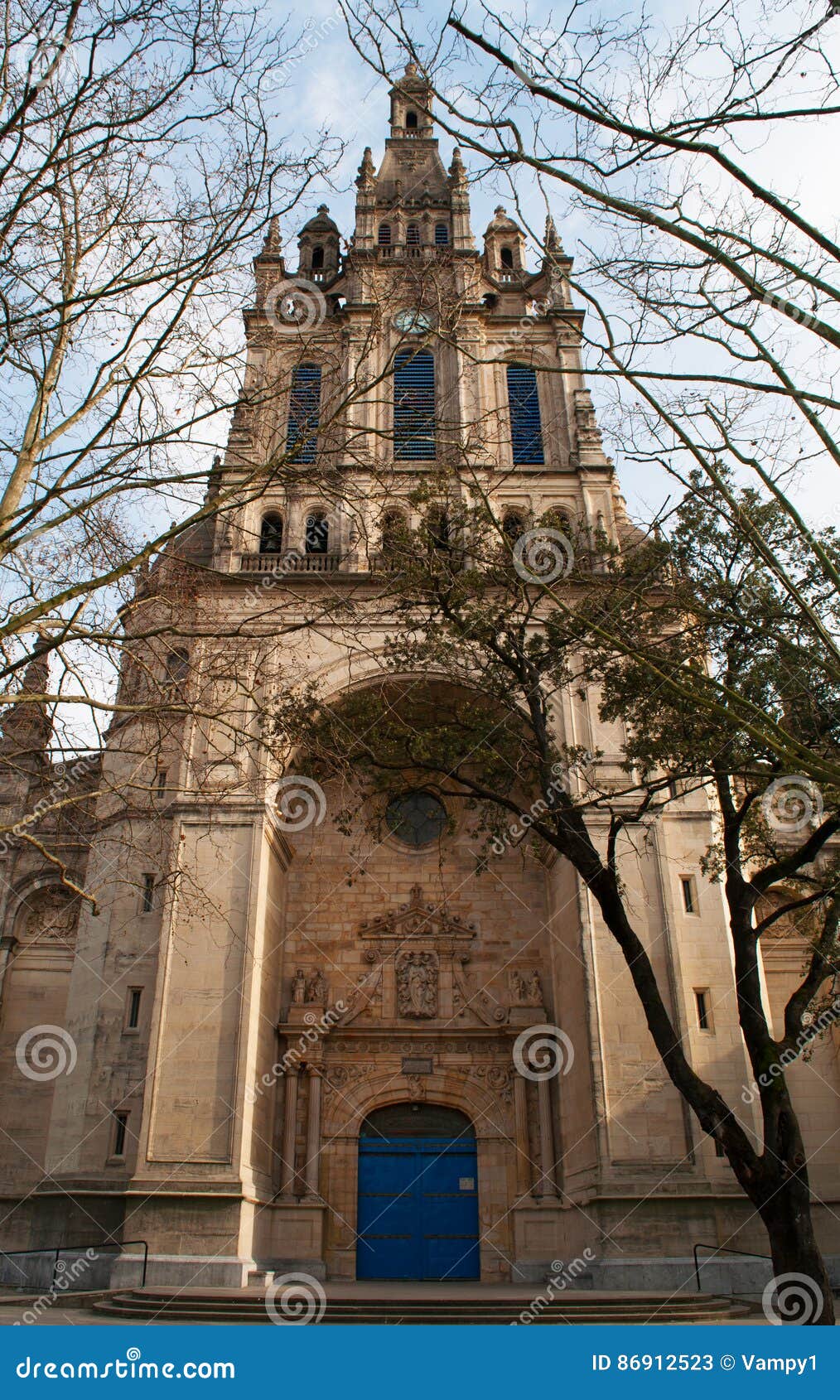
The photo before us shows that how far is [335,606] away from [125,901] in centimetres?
1078

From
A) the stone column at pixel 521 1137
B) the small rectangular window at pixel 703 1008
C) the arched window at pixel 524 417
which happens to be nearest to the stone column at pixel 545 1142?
the stone column at pixel 521 1137

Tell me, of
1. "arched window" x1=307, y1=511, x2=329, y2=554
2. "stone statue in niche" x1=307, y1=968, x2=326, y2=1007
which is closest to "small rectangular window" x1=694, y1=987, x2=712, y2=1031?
"stone statue in niche" x1=307, y1=968, x2=326, y2=1007

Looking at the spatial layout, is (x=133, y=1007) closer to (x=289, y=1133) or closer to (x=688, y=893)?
(x=289, y=1133)

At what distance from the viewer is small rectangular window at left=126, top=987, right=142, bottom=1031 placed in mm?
16609

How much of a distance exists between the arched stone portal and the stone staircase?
4.49m

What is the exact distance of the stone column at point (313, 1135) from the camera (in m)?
17.0

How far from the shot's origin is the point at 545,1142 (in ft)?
56.2

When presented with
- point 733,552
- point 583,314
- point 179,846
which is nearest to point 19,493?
point 733,552

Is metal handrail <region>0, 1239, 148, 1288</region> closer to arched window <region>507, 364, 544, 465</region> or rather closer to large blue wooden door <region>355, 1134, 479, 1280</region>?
large blue wooden door <region>355, 1134, 479, 1280</region>

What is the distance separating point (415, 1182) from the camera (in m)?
17.4

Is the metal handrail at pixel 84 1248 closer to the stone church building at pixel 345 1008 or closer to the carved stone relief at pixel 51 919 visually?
the stone church building at pixel 345 1008

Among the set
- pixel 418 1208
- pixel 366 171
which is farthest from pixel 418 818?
pixel 366 171

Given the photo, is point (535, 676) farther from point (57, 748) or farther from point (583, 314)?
point (583, 314)

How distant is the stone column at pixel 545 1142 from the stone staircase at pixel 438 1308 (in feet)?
14.0
